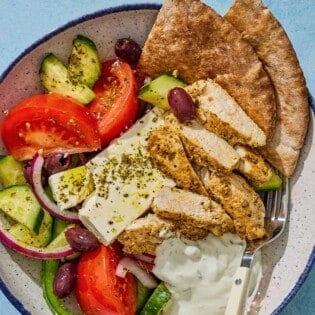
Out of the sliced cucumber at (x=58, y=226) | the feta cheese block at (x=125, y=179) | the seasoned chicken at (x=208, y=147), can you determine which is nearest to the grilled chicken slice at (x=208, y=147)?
the seasoned chicken at (x=208, y=147)

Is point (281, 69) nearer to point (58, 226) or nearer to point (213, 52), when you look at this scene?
point (213, 52)

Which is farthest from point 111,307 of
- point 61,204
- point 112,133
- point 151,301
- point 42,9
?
point 42,9

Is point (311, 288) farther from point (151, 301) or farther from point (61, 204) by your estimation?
point (61, 204)

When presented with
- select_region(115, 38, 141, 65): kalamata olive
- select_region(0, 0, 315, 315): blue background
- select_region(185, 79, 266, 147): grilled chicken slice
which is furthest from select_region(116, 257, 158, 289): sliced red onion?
select_region(0, 0, 315, 315): blue background

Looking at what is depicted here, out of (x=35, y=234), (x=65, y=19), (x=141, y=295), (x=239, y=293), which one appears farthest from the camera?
(x=65, y=19)

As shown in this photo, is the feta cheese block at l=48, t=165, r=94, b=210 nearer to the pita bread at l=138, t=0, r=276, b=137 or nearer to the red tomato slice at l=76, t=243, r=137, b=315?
the red tomato slice at l=76, t=243, r=137, b=315

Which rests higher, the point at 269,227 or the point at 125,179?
the point at 125,179

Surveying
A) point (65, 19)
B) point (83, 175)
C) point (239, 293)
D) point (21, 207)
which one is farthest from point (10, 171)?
point (239, 293)

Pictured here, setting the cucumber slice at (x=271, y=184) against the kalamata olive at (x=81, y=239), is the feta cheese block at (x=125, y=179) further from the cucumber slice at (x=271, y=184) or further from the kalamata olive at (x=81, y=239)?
the cucumber slice at (x=271, y=184)
